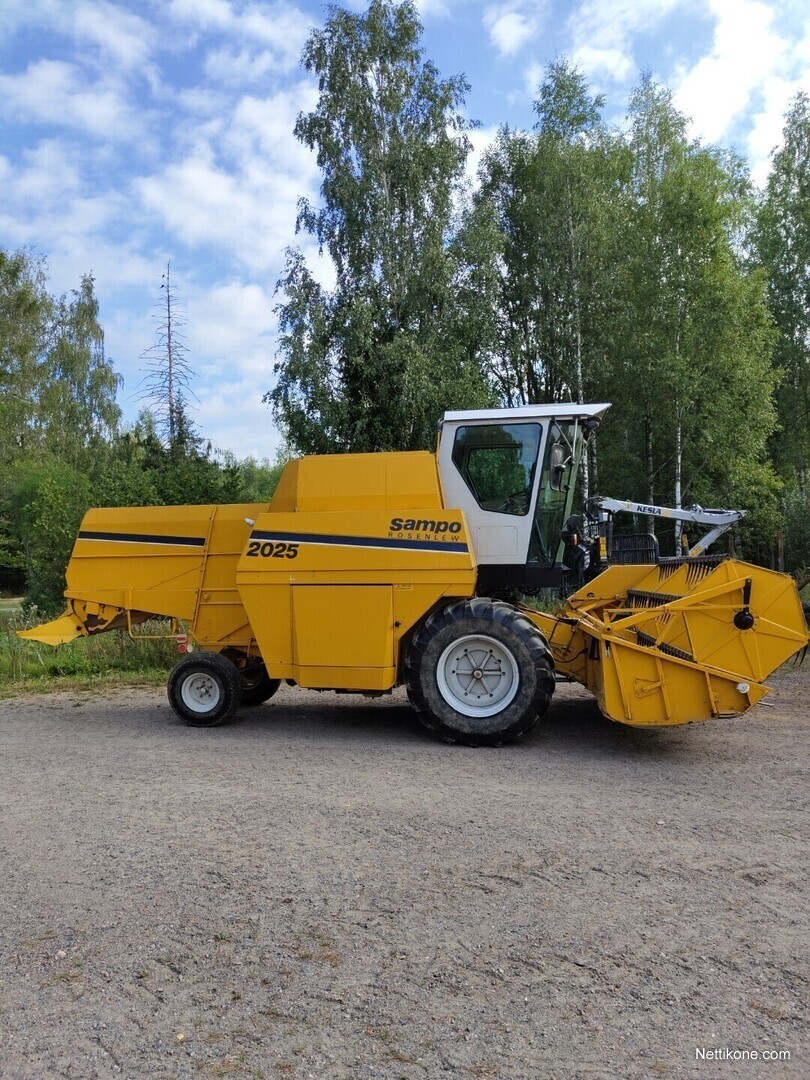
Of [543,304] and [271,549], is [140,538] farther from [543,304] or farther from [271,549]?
[543,304]

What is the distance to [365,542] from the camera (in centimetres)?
646

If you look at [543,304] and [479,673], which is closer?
[479,673]

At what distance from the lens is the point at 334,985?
2750 millimetres

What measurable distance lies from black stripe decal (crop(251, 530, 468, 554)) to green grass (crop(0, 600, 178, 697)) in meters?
3.97

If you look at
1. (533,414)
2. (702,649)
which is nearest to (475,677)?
(702,649)

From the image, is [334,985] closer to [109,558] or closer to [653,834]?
[653,834]

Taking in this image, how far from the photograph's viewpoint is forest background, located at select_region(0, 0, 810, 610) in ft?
61.8

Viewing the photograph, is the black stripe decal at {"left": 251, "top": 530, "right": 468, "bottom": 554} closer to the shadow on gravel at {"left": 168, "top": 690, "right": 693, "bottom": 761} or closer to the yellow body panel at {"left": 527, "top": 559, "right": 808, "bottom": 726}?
the yellow body panel at {"left": 527, "top": 559, "right": 808, "bottom": 726}

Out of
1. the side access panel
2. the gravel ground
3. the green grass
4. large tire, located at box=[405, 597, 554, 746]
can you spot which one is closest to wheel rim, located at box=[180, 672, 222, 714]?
the side access panel

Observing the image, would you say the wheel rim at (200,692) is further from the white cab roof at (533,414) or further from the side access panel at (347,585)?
the white cab roof at (533,414)

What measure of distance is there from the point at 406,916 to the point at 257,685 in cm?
499

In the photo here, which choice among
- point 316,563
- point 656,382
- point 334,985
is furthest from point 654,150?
point 334,985

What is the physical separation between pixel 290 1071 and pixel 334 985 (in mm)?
449

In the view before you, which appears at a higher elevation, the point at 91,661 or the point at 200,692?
the point at 200,692
